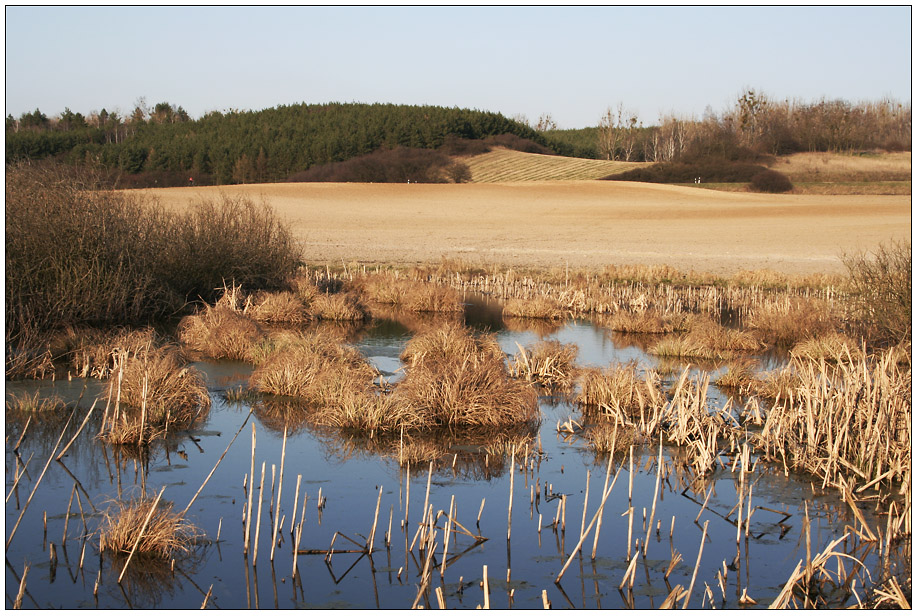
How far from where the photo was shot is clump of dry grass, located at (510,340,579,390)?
43.0 feet

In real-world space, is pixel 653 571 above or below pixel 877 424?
below

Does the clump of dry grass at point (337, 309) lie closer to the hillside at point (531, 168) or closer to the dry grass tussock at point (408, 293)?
the dry grass tussock at point (408, 293)

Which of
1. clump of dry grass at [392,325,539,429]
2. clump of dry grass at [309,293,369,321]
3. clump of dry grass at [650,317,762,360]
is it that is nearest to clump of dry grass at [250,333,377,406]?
clump of dry grass at [392,325,539,429]

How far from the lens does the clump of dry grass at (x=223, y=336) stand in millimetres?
14734

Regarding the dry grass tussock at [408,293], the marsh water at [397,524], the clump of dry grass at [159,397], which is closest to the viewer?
the marsh water at [397,524]

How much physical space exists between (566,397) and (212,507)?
5975mm

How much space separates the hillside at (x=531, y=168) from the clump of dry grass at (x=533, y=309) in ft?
184

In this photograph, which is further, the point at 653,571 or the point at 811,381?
the point at 811,381

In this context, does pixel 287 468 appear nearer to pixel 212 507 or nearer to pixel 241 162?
pixel 212 507

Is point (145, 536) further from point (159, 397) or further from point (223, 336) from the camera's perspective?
point (223, 336)

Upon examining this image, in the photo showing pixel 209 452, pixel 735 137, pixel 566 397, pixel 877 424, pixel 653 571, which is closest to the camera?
pixel 653 571

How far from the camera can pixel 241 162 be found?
85.8 metres

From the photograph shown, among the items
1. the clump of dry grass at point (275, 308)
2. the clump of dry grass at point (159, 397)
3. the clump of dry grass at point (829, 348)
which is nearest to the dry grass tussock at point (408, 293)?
the clump of dry grass at point (275, 308)

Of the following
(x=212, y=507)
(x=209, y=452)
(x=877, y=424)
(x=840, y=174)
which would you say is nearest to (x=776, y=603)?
(x=877, y=424)
